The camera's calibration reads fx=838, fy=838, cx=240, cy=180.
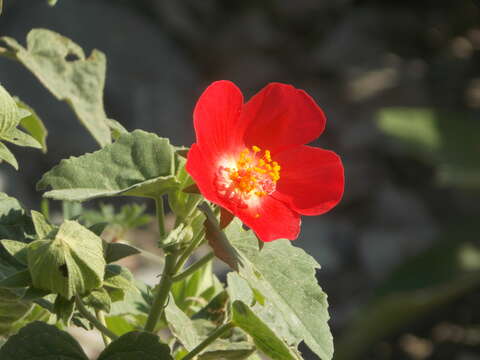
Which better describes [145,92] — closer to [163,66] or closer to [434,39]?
[163,66]

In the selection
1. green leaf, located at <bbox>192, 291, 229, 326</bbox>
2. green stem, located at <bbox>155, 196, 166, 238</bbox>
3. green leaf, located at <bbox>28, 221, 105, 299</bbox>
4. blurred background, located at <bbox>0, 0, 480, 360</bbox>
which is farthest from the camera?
blurred background, located at <bbox>0, 0, 480, 360</bbox>

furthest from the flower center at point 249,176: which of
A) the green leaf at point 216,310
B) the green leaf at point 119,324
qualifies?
the green leaf at point 119,324

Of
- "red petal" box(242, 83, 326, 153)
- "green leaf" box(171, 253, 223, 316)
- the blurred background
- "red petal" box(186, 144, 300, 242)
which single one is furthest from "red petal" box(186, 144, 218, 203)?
the blurred background

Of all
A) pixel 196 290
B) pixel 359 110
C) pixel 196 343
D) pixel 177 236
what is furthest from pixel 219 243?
pixel 359 110

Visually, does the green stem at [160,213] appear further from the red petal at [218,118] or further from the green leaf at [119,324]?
the green leaf at [119,324]

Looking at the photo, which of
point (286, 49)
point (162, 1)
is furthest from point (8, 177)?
point (286, 49)

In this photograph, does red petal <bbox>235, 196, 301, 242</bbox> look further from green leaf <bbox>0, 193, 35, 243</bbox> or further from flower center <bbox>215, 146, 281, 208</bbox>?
green leaf <bbox>0, 193, 35, 243</bbox>
